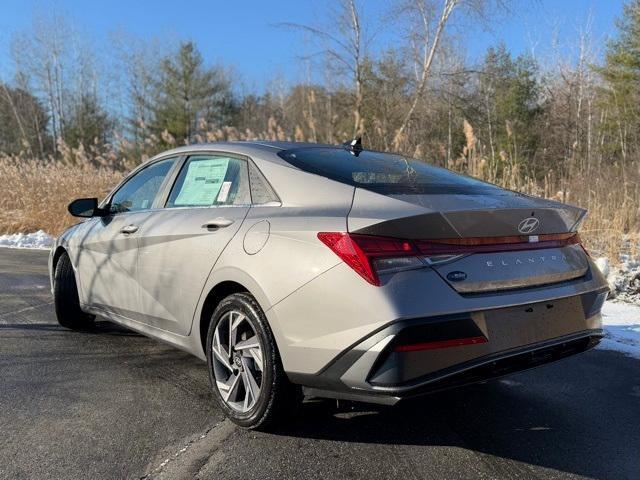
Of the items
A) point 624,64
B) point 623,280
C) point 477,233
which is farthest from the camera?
point 624,64

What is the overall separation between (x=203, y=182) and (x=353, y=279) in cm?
159

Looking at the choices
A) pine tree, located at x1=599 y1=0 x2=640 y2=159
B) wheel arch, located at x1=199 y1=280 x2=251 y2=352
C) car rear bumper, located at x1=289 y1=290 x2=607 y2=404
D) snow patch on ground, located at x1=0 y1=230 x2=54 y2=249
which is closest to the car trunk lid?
car rear bumper, located at x1=289 y1=290 x2=607 y2=404

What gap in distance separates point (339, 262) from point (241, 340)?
833 millimetres

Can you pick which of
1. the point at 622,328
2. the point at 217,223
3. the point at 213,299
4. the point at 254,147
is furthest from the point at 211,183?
the point at 622,328

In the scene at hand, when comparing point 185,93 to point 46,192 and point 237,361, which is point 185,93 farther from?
point 237,361

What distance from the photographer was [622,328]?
4.74 m

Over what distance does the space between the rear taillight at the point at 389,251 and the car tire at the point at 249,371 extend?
0.58 meters

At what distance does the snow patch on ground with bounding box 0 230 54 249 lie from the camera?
35.7 ft

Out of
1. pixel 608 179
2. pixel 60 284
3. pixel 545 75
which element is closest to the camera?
pixel 60 284

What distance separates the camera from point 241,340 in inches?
113

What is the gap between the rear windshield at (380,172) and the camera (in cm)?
282

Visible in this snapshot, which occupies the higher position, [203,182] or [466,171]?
[203,182]

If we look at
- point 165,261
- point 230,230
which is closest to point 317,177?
point 230,230

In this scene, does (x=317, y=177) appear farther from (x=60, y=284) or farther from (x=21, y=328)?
(x=21, y=328)
